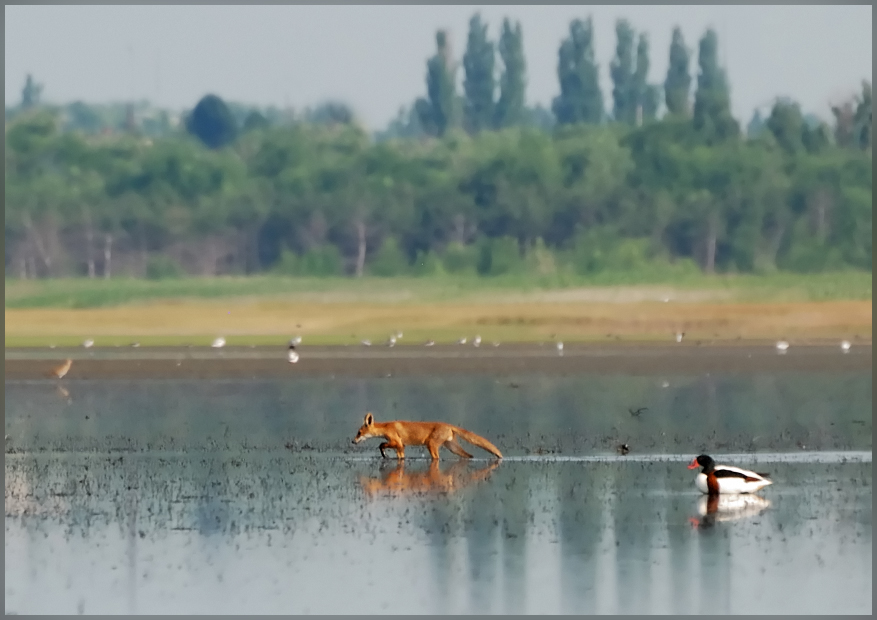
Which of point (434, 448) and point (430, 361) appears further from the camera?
point (430, 361)

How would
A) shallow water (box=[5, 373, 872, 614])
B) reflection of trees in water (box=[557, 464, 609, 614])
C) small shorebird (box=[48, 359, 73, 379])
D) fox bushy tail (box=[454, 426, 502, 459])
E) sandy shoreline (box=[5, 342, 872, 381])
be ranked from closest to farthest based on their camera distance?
reflection of trees in water (box=[557, 464, 609, 614]) < shallow water (box=[5, 373, 872, 614]) < fox bushy tail (box=[454, 426, 502, 459]) < small shorebird (box=[48, 359, 73, 379]) < sandy shoreline (box=[5, 342, 872, 381])

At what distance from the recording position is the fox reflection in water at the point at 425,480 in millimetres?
19328

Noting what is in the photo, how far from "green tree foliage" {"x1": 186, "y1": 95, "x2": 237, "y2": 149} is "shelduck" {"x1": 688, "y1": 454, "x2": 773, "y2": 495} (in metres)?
92.2

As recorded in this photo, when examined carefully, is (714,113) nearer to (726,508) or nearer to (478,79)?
(478,79)

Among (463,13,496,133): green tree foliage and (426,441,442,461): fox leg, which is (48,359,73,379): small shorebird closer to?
(426,441,442,461): fox leg

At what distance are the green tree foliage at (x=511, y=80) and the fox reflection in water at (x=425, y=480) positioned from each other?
92192 mm

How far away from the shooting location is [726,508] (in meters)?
18.1

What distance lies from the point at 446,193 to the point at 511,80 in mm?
19317

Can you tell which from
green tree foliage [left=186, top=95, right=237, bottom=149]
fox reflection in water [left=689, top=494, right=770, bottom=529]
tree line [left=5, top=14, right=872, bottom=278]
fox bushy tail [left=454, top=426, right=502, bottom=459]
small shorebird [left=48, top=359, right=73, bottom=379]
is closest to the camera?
fox reflection in water [left=689, top=494, right=770, bottom=529]

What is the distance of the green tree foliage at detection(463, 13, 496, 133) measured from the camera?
111 meters

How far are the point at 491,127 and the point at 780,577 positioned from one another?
3905 inches

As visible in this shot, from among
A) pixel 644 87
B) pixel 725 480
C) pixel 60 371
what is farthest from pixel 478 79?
pixel 725 480

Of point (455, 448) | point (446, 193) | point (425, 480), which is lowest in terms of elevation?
point (425, 480)

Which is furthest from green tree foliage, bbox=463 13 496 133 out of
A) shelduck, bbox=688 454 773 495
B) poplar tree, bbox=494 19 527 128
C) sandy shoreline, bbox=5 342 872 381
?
shelduck, bbox=688 454 773 495
